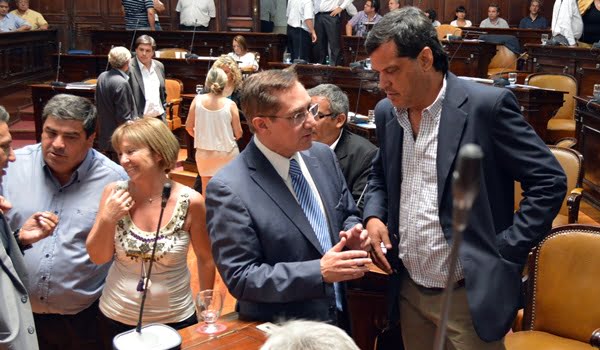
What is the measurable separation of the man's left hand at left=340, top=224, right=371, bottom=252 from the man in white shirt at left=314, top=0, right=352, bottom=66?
884cm

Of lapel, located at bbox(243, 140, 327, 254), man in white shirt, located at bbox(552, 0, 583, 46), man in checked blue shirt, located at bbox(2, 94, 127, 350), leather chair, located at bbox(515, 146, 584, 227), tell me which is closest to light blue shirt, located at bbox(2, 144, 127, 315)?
man in checked blue shirt, located at bbox(2, 94, 127, 350)

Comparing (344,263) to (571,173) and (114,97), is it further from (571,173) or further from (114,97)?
(114,97)

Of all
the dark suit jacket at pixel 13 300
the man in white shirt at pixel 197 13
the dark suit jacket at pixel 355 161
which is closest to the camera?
the dark suit jacket at pixel 13 300

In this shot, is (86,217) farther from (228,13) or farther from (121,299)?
(228,13)

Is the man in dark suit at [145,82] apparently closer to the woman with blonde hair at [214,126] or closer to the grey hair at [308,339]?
the woman with blonde hair at [214,126]

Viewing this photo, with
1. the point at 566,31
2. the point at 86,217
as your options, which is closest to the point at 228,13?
the point at 566,31

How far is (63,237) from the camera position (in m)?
2.44

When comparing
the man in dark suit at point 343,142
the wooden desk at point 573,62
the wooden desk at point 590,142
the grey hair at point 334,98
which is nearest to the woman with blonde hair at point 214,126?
the grey hair at point 334,98

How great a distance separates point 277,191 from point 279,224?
0.10 metres

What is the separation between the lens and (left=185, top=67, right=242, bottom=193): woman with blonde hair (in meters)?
5.73

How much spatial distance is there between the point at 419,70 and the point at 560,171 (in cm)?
47

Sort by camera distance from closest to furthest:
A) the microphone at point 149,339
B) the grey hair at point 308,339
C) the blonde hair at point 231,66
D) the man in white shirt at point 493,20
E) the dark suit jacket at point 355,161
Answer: the grey hair at point 308,339
the microphone at point 149,339
the dark suit jacket at point 355,161
the blonde hair at point 231,66
the man in white shirt at point 493,20

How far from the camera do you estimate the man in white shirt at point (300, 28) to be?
1034 cm

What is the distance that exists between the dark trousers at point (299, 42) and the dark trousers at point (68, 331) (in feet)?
27.9
